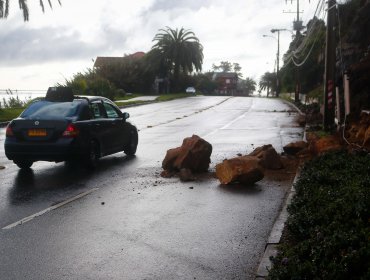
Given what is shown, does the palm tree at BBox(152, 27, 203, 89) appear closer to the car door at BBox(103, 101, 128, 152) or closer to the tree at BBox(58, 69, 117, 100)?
the tree at BBox(58, 69, 117, 100)

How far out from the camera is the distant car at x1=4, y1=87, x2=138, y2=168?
10.0 m

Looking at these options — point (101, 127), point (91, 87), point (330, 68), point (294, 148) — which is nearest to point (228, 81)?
point (91, 87)

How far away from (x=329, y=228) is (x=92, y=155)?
21.9 ft

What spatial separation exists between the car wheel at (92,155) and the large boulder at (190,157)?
5.12 feet

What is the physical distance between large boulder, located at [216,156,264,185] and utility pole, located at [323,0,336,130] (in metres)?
9.92

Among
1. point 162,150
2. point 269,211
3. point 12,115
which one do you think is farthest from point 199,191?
point 12,115

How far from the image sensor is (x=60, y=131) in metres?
10.0

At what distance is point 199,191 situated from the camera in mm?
8742

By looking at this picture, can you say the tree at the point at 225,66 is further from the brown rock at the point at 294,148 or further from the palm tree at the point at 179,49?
the brown rock at the point at 294,148

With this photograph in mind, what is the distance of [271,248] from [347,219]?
0.87m

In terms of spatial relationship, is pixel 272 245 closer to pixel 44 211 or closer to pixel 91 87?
pixel 44 211

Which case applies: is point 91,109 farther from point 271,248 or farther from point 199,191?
point 271,248

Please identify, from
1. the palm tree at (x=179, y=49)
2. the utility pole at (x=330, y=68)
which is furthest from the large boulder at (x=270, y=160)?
the palm tree at (x=179, y=49)

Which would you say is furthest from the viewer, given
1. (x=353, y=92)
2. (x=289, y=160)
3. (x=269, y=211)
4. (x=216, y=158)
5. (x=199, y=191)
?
(x=353, y=92)
